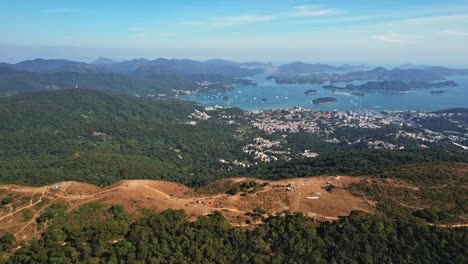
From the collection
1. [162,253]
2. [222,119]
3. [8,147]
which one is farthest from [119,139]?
[162,253]

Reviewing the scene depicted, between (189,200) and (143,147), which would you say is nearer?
(189,200)

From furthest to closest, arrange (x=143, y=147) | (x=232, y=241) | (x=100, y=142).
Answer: (x=100, y=142), (x=143, y=147), (x=232, y=241)

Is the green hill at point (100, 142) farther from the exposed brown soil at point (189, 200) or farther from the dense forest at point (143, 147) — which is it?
the exposed brown soil at point (189, 200)

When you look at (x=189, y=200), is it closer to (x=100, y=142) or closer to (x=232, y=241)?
(x=232, y=241)

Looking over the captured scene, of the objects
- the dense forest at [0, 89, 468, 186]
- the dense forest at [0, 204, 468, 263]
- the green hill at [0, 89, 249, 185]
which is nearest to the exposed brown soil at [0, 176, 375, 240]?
the dense forest at [0, 204, 468, 263]

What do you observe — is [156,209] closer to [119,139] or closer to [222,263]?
[222,263]

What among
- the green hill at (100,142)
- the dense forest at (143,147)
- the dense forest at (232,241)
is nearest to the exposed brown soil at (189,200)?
the dense forest at (232,241)

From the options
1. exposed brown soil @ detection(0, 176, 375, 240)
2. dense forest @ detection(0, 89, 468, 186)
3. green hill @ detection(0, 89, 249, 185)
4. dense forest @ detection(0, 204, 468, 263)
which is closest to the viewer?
dense forest @ detection(0, 204, 468, 263)

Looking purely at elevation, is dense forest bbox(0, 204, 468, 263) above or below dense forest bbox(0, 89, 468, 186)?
above

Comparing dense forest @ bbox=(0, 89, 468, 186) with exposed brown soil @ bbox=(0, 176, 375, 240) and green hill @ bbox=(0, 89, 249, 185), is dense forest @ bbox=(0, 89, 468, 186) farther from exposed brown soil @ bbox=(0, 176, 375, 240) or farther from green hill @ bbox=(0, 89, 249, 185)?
exposed brown soil @ bbox=(0, 176, 375, 240)

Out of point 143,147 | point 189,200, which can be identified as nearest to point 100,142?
point 143,147
